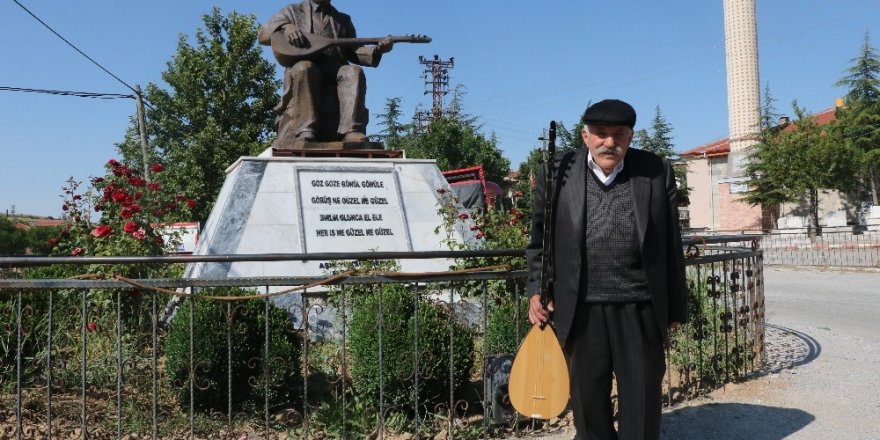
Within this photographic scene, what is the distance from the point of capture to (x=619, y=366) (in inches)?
102

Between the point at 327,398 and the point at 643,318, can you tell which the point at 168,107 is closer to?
the point at 327,398

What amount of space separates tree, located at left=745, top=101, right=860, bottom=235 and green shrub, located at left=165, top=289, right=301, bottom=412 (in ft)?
100

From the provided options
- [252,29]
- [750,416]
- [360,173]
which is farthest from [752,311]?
[252,29]

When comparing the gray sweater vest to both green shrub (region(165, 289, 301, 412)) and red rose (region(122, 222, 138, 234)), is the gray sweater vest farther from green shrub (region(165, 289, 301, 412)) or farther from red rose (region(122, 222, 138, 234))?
red rose (region(122, 222, 138, 234))

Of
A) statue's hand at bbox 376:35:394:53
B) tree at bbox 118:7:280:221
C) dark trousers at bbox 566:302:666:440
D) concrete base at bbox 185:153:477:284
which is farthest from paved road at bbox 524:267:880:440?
tree at bbox 118:7:280:221

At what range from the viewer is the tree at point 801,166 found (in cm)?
2920

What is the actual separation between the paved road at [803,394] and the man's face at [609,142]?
182 cm

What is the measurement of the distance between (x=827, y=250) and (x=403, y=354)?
67.6ft

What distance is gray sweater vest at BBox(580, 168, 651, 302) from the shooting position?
2559 mm

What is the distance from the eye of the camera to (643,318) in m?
2.58

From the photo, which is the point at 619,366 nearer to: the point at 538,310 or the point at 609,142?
the point at 538,310

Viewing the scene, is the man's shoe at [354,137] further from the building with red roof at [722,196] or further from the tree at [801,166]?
the building with red roof at [722,196]

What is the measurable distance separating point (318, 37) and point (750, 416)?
218 inches

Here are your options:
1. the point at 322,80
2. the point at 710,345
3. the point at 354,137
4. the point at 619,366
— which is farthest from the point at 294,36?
the point at 619,366
